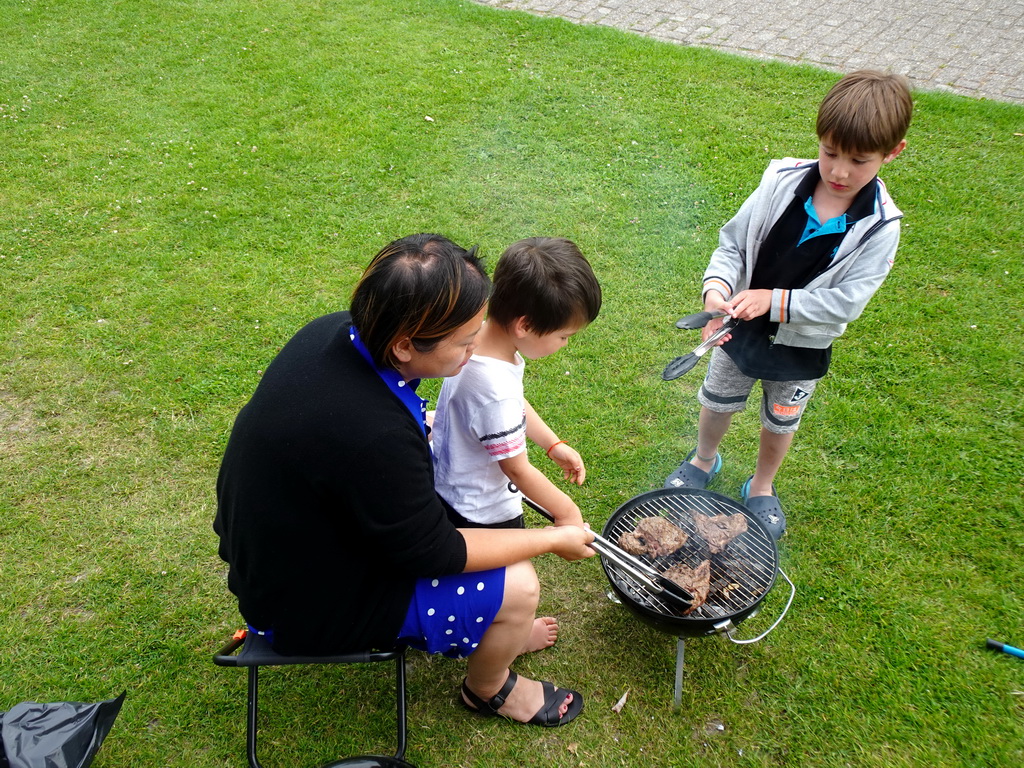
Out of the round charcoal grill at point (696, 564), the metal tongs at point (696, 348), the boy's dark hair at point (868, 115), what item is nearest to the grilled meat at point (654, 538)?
the round charcoal grill at point (696, 564)

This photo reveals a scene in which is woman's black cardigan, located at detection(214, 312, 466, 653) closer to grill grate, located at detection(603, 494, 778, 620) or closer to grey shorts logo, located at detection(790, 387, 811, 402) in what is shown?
grill grate, located at detection(603, 494, 778, 620)

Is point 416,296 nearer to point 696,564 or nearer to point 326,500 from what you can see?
point 326,500

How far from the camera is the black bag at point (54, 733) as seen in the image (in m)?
2.25

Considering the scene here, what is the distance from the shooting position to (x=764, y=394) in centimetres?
316

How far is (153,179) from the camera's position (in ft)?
18.3

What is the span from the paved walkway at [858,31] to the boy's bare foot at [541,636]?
6164 mm

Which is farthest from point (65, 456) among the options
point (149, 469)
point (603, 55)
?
point (603, 55)

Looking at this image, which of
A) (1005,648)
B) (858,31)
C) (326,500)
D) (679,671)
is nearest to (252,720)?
(326,500)

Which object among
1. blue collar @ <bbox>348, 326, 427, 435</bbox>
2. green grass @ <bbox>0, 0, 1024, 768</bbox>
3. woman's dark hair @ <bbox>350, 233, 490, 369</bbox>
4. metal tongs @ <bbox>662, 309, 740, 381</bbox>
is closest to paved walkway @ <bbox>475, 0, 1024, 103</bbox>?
green grass @ <bbox>0, 0, 1024, 768</bbox>

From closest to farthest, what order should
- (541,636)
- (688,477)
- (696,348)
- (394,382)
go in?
(394,382) < (696,348) < (541,636) < (688,477)

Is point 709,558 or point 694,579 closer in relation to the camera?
point 694,579

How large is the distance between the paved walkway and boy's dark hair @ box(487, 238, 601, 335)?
5.88 meters

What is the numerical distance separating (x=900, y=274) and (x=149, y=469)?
4.54 m

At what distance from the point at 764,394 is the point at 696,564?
2.84 feet
